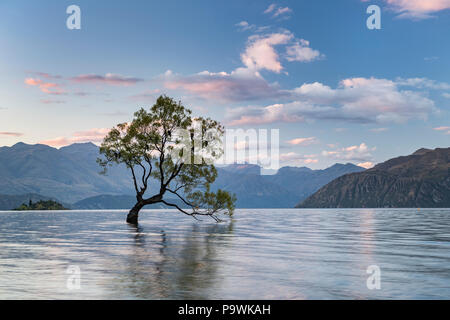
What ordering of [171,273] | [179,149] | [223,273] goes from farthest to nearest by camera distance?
[179,149] → [223,273] → [171,273]

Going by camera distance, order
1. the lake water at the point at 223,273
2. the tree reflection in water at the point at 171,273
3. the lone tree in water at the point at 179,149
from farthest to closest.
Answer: the lone tree in water at the point at 179,149
the tree reflection in water at the point at 171,273
the lake water at the point at 223,273

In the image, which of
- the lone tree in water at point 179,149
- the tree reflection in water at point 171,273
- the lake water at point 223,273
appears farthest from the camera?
the lone tree in water at point 179,149

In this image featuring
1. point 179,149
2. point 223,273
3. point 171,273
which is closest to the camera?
point 171,273

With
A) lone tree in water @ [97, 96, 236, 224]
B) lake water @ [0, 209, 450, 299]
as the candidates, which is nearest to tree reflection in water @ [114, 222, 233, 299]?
lake water @ [0, 209, 450, 299]

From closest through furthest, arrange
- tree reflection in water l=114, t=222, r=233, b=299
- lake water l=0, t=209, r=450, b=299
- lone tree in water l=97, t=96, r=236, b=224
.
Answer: lake water l=0, t=209, r=450, b=299 < tree reflection in water l=114, t=222, r=233, b=299 < lone tree in water l=97, t=96, r=236, b=224

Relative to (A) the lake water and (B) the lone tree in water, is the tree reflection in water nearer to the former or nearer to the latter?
(A) the lake water

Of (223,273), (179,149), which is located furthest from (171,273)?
(179,149)

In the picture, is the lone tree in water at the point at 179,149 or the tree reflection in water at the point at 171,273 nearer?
the tree reflection in water at the point at 171,273

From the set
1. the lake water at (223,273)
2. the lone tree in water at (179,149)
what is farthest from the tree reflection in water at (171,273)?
the lone tree in water at (179,149)

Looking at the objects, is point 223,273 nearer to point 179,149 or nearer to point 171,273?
point 171,273

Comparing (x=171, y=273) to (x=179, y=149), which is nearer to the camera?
(x=171, y=273)

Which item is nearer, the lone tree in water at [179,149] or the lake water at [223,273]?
the lake water at [223,273]

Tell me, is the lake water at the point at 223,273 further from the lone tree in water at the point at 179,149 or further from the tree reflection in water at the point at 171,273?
the lone tree in water at the point at 179,149
